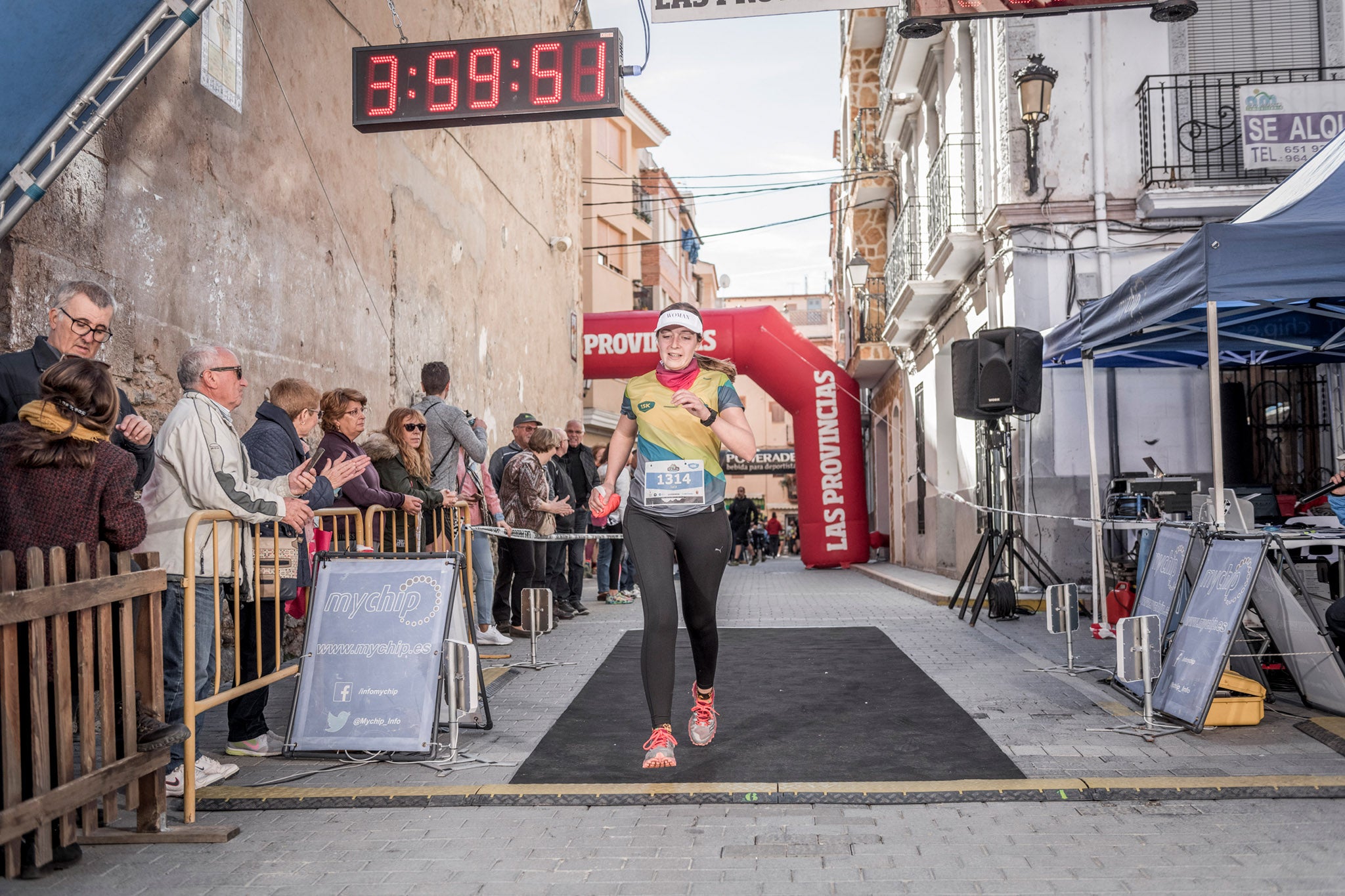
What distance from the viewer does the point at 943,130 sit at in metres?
16.9

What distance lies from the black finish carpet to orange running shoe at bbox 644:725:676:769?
0.10 ft

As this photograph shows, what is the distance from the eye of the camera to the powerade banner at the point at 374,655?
5180mm

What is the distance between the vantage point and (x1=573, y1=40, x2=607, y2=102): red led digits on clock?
863 cm

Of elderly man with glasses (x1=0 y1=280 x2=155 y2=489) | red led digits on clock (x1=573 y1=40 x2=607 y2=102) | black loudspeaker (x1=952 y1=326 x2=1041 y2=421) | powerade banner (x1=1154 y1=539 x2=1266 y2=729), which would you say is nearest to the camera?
elderly man with glasses (x1=0 y1=280 x2=155 y2=489)

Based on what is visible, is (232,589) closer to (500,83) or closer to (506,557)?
(500,83)

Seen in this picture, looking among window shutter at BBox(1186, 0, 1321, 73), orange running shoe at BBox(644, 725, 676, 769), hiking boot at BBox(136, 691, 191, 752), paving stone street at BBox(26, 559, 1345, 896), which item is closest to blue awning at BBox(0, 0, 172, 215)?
hiking boot at BBox(136, 691, 191, 752)

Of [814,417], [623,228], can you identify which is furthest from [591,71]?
[623,228]

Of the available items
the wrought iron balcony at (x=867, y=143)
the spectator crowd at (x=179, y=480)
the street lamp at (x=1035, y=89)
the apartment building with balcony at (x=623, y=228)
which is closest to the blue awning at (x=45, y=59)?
the spectator crowd at (x=179, y=480)

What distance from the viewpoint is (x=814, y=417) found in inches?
832

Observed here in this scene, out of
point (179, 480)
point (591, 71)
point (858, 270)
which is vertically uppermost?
point (858, 270)

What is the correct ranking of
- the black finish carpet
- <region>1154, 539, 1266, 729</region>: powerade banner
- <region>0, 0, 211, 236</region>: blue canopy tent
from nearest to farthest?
1. the black finish carpet
2. <region>0, 0, 211, 236</region>: blue canopy tent
3. <region>1154, 539, 1266, 729</region>: powerade banner

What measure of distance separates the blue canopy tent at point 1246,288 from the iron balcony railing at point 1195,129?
3173mm

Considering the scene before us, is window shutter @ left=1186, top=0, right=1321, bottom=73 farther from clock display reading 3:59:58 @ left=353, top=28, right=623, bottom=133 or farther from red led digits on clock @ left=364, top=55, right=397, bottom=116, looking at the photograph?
red led digits on clock @ left=364, top=55, right=397, bottom=116

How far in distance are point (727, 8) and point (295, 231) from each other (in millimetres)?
4073
